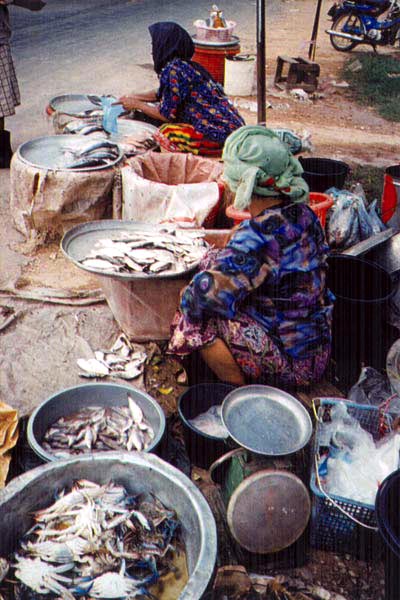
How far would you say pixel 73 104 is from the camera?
657cm

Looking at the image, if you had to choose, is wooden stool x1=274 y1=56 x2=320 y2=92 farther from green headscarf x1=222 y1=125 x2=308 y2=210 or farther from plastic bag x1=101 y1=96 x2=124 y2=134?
green headscarf x1=222 y1=125 x2=308 y2=210

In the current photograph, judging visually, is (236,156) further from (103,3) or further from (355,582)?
(103,3)

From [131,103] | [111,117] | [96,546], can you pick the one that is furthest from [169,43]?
[96,546]

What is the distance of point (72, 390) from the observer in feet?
10.5

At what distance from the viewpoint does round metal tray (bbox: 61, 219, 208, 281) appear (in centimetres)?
344

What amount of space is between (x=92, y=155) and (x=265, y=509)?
336 centimetres

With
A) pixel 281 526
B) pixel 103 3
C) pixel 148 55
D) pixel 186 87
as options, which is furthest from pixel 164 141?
pixel 103 3

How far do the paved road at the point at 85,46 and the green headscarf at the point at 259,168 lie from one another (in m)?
4.79

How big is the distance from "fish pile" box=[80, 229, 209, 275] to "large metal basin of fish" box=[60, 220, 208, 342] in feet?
0.19

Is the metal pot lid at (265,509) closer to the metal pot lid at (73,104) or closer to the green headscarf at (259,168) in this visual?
the green headscarf at (259,168)

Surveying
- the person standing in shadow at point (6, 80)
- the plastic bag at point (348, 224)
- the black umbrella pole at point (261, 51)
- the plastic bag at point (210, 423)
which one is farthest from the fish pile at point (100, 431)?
the person standing in shadow at point (6, 80)

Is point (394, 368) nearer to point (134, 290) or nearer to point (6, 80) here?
point (134, 290)

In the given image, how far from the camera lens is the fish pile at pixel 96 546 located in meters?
2.22

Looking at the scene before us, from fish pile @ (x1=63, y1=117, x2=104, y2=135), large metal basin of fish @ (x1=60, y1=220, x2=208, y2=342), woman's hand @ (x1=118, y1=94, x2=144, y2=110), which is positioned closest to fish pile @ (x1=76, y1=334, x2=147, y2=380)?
large metal basin of fish @ (x1=60, y1=220, x2=208, y2=342)
